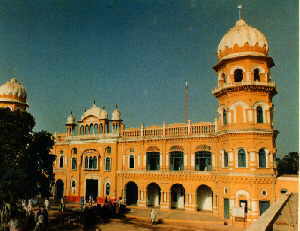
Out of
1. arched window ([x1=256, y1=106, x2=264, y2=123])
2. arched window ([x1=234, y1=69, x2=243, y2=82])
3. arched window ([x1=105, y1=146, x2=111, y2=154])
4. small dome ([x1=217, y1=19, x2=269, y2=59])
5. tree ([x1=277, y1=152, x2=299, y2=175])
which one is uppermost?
small dome ([x1=217, y1=19, x2=269, y2=59])

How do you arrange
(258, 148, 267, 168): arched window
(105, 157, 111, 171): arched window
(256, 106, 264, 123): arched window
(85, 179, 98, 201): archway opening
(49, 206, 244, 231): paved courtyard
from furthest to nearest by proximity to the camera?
1. (85, 179, 98, 201): archway opening
2. (105, 157, 111, 171): arched window
3. (256, 106, 264, 123): arched window
4. (258, 148, 267, 168): arched window
5. (49, 206, 244, 231): paved courtyard

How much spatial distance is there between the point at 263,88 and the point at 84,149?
69.9 feet

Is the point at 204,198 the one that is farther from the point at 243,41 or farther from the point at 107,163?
the point at 243,41

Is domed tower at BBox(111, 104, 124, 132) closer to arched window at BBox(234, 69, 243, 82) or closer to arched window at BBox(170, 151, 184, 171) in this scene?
arched window at BBox(170, 151, 184, 171)

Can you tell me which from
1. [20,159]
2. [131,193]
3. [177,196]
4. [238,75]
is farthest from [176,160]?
[20,159]

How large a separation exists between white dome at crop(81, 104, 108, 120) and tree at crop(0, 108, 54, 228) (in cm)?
1495

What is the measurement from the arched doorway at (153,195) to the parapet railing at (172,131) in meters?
5.59

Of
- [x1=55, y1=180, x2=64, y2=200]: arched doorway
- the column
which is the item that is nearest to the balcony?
the column

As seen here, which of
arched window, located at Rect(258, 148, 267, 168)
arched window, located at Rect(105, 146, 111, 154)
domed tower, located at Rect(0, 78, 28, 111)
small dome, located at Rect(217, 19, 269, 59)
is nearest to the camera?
arched window, located at Rect(258, 148, 267, 168)

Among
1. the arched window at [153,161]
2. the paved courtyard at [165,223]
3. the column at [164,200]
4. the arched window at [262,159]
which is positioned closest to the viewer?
the paved courtyard at [165,223]

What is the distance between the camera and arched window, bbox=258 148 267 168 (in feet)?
74.0

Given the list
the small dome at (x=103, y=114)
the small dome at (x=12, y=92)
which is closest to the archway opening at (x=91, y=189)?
the small dome at (x=103, y=114)

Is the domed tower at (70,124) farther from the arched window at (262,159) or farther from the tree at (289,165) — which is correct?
the tree at (289,165)

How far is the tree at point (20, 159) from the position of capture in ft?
49.1
